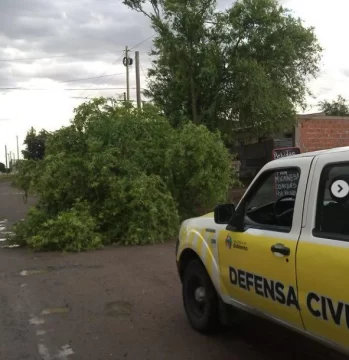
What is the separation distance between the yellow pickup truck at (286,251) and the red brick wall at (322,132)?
62.8ft

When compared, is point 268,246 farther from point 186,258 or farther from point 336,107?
point 336,107

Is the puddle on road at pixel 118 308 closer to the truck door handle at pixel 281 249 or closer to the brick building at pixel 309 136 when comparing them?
the truck door handle at pixel 281 249

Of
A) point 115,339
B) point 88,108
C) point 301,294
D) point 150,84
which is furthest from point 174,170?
point 150,84

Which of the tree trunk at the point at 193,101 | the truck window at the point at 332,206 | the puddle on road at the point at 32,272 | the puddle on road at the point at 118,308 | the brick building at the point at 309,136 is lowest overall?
the puddle on road at the point at 32,272

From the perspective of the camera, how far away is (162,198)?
1191 centimetres

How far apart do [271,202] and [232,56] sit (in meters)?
16.8

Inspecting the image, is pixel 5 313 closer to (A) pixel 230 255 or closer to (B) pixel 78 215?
(A) pixel 230 255

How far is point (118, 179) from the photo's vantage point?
11727 mm

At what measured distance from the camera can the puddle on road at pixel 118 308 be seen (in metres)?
6.05

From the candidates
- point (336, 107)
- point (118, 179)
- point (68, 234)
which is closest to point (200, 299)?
point (68, 234)

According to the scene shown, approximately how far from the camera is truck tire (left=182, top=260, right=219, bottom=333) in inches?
196

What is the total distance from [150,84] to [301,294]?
20.2m

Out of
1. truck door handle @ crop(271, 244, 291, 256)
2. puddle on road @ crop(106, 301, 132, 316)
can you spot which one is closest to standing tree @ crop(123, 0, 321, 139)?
puddle on road @ crop(106, 301, 132, 316)

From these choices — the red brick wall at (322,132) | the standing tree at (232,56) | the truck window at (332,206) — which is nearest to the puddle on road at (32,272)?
the truck window at (332,206)
